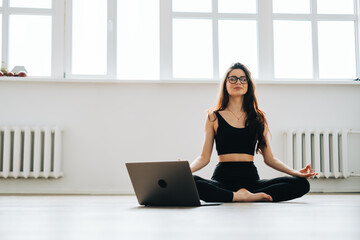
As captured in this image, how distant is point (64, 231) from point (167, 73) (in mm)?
2699

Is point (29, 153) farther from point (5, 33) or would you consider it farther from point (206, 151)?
point (206, 151)

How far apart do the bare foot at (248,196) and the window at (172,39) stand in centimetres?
174

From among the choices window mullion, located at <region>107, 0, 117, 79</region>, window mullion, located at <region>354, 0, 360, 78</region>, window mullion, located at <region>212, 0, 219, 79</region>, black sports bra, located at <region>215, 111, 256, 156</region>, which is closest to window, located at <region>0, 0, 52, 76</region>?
window mullion, located at <region>107, 0, 117, 79</region>

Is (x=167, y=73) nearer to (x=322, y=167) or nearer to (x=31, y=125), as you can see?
(x=31, y=125)

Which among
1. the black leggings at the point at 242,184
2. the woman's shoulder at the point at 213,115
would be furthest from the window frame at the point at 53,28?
the black leggings at the point at 242,184

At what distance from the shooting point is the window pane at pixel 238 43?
3918mm

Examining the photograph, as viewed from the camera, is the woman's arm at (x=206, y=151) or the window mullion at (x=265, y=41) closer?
the woman's arm at (x=206, y=151)

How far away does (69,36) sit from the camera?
3812 millimetres

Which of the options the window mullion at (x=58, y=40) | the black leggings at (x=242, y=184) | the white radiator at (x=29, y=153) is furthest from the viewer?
the window mullion at (x=58, y=40)

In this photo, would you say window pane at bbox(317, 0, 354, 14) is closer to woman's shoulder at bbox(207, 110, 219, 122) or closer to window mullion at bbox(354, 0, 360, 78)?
window mullion at bbox(354, 0, 360, 78)

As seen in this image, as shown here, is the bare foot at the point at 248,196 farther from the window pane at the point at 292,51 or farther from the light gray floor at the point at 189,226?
the window pane at the point at 292,51

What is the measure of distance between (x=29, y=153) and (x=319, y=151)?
92.2 inches

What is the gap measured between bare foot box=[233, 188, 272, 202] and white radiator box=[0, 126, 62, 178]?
5.95ft

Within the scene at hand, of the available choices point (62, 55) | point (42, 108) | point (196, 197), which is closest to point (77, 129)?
point (42, 108)
